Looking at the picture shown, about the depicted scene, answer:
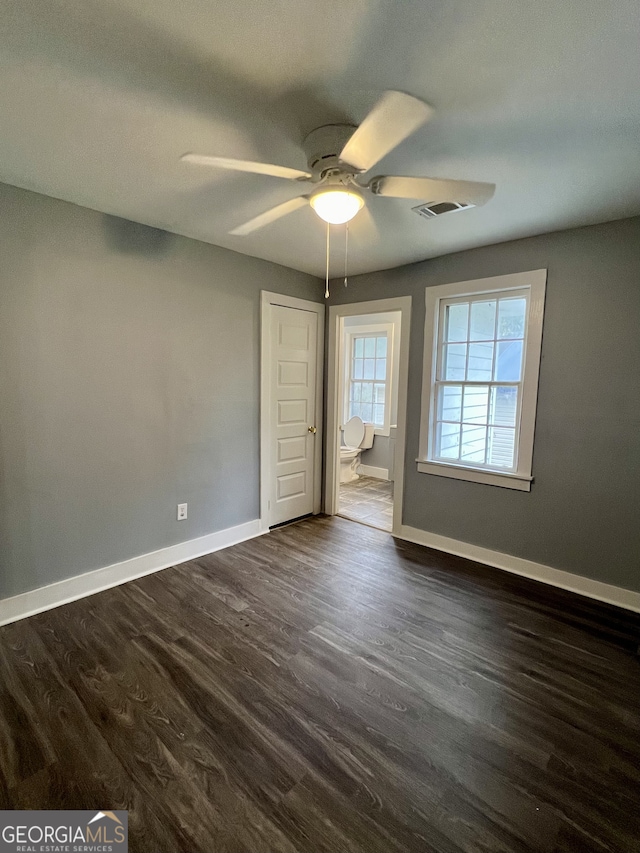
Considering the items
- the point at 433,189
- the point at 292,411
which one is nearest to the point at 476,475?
the point at 292,411

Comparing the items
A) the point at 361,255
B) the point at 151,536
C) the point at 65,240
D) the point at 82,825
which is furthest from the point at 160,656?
the point at 361,255

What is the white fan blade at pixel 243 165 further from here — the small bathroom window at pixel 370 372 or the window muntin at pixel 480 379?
the small bathroom window at pixel 370 372

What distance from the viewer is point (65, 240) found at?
92.1 inches

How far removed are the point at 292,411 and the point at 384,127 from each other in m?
2.65

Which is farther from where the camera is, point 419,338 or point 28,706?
point 419,338

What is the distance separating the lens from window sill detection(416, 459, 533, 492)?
2924 millimetres

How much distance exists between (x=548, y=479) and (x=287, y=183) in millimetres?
2568

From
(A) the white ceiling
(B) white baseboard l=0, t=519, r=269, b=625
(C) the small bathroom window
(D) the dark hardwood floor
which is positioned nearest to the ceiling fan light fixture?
(A) the white ceiling

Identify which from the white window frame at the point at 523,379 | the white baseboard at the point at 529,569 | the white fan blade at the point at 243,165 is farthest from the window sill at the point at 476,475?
the white fan blade at the point at 243,165

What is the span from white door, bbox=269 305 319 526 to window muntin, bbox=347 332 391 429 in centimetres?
200

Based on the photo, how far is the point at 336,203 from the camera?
5.36ft

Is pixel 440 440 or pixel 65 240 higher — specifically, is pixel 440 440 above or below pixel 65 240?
below

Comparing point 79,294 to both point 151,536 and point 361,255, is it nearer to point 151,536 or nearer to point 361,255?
point 151,536

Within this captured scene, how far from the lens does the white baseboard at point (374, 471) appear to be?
582 cm
